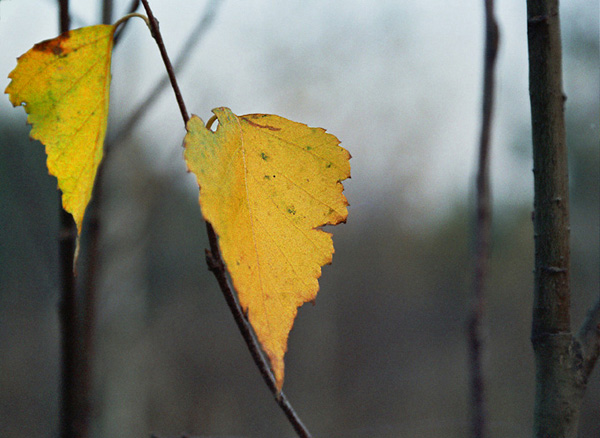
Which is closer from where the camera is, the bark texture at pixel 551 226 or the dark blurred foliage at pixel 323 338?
the bark texture at pixel 551 226

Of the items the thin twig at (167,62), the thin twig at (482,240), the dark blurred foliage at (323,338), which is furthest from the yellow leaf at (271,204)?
the dark blurred foliage at (323,338)

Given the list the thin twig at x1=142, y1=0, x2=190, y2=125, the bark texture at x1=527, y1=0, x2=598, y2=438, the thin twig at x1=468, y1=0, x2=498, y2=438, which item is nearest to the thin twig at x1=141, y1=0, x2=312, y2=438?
the thin twig at x1=142, y1=0, x2=190, y2=125

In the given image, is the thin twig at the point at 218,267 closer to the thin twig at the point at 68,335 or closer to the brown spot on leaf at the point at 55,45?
the brown spot on leaf at the point at 55,45

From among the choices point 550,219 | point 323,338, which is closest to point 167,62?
point 550,219

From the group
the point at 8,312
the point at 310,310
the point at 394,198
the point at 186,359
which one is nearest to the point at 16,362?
the point at 8,312

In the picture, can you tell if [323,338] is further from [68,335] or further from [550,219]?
[550,219]

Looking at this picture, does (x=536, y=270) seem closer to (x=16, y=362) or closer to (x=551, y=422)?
(x=551, y=422)

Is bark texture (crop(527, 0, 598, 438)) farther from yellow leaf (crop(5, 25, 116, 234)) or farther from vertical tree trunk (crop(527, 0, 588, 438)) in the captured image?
yellow leaf (crop(5, 25, 116, 234))
